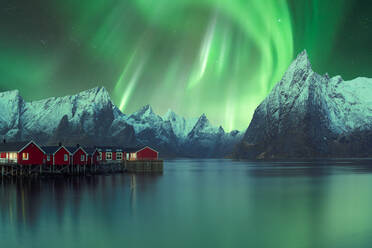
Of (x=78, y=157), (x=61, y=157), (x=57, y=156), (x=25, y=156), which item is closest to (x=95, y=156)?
(x=78, y=157)

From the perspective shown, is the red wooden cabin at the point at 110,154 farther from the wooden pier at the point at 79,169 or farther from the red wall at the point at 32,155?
the red wall at the point at 32,155

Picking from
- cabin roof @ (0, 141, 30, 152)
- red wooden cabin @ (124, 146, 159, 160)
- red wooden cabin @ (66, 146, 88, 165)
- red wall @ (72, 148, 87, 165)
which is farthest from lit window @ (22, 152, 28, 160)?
red wooden cabin @ (124, 146, 159, 160)

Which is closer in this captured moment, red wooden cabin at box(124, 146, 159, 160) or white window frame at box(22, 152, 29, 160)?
white window frame at box(22, 152, 29, 160)

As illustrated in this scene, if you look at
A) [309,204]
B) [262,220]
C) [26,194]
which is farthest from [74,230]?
[309,204]

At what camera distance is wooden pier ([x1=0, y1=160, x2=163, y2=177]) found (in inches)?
3490

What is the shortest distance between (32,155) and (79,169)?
14.4 m

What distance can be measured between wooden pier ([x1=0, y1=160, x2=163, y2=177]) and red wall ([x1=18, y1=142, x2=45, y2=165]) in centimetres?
118

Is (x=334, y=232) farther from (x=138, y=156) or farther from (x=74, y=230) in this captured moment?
(x=138, y=156)

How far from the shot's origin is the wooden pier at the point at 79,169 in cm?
8865

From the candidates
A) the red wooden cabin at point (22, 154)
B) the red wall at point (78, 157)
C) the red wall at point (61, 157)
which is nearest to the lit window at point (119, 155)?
the red wall at point (78, 157)

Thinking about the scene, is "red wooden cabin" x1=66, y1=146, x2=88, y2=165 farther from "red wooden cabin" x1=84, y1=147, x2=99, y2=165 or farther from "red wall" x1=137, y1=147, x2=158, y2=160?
"red wall" x1=137, y1=147, x2=158, y2=160

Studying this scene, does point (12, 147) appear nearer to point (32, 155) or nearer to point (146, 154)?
point (32, 155)

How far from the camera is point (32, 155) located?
88000 mm

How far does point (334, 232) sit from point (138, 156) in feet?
296
